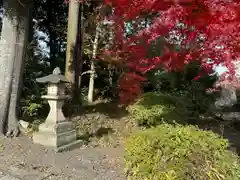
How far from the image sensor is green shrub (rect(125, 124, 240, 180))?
10.2 feet

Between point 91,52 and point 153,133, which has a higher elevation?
point 91,52

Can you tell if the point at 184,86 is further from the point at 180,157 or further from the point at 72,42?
the point at 180,157

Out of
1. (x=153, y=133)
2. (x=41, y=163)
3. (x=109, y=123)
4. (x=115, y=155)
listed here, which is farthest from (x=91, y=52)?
(x=153, y=133)

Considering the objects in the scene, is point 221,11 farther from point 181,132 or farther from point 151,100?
point 151,100

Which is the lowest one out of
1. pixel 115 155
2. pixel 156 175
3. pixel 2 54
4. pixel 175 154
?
pixel 115 155

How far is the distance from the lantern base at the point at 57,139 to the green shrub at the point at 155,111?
2576 mm

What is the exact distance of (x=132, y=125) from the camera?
29.7 feet

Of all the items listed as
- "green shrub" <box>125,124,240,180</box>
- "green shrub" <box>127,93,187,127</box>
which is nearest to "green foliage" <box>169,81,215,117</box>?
"green shrub" <box>127,93,187,127</box>

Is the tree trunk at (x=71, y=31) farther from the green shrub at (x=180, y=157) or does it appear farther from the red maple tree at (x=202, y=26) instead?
the green shrub at (x=180, y=157)

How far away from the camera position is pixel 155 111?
8.15 m

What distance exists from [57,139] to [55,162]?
827 millimetres

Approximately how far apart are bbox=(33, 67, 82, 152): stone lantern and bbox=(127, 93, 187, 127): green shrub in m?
2.63

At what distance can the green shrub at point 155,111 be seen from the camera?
809cm

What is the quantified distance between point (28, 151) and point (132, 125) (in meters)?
4.18
